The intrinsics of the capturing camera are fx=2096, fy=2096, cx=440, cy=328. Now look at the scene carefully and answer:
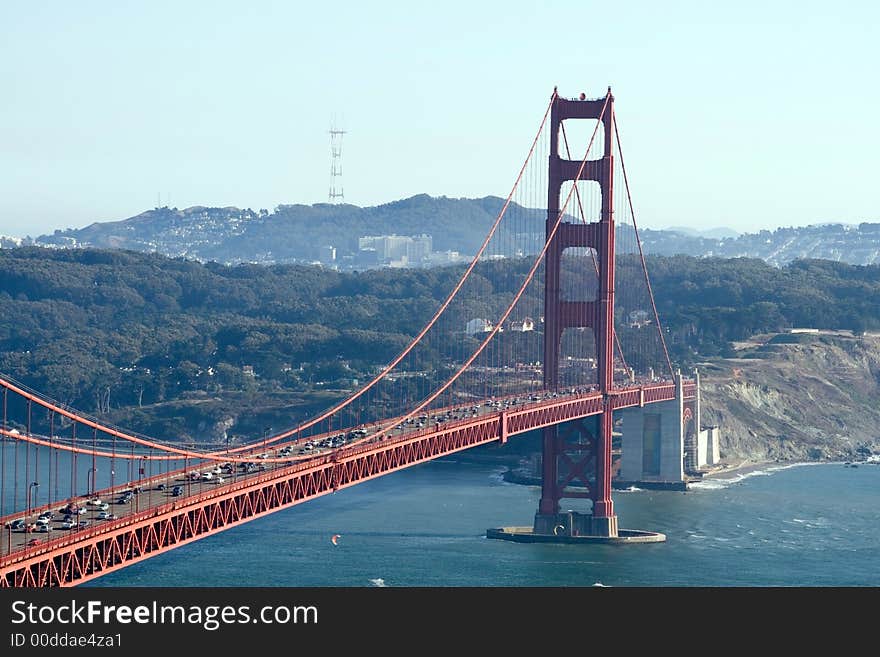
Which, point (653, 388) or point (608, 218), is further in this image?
point (653, 388)

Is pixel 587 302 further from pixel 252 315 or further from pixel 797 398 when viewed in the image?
pixel 252 315

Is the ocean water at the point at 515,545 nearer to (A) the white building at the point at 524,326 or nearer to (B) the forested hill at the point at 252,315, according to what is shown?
(A) the white building at the point at 524,326

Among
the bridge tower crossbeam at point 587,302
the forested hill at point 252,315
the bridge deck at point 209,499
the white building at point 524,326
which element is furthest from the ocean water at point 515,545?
the forested hill at point 252,315

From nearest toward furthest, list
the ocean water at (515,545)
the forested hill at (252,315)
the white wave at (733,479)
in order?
the ocean water at (515,545), the white wave at (733,479), the forested hill at (252,315)

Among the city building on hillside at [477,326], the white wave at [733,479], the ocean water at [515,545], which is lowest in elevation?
the ocean water at [515,545]

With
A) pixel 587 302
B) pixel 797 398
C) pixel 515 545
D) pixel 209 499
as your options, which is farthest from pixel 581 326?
pixel 797 398

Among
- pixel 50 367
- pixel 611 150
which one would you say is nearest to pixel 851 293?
A: pixel 50 367

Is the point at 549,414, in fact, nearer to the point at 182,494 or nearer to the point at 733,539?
the point at 733,539
